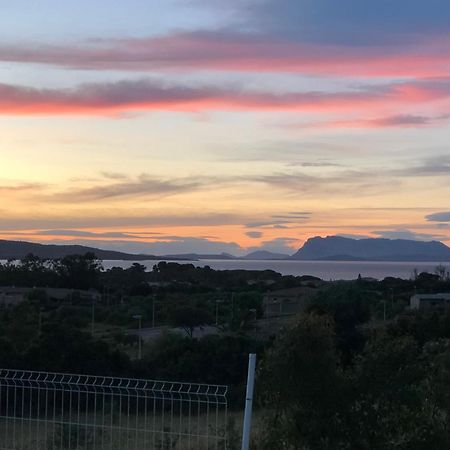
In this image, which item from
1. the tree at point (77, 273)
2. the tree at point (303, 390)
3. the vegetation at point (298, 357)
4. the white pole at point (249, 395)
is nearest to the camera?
the white pole at point (249, 395)

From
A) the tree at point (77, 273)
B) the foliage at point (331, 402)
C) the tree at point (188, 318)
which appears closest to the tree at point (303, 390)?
the foliage at point (331, 402)

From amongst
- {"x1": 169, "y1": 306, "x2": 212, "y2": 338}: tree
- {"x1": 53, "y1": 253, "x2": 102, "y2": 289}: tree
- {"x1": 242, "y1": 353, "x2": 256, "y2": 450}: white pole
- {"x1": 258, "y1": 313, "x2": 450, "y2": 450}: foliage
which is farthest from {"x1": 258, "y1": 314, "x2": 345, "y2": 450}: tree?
{"x1": 53, "y1": 253, "x2": 102, "y2": 289}: tree

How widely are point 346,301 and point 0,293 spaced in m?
33.8

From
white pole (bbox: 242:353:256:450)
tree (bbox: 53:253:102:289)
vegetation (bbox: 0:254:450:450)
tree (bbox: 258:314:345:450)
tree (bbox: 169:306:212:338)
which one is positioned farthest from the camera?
tree (bbox: 53:253:102:289)

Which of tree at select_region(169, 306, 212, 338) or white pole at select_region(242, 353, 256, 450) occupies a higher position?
white pole at select_region(242, 353, 256, 450)

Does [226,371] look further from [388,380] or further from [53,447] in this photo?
[388,380]

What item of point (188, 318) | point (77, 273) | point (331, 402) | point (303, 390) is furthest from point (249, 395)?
point (77, 273)

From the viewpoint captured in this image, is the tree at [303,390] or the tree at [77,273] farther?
the tree at [77,273]

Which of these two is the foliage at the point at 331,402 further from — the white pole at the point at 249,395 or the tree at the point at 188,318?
the tree at the point at 188,318

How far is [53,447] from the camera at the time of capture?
35.0 feet

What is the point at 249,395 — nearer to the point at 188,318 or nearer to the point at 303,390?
the point at 303,390

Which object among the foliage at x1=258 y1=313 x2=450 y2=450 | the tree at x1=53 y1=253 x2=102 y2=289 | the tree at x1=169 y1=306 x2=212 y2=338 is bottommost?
the tree at x1=169 y1=306 x2=212 y2=338

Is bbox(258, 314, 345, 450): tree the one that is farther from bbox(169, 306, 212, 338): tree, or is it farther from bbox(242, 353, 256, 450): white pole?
bbox(169, 306, 212, 338): tree

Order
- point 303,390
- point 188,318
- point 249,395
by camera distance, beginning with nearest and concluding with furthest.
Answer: point 249,395 → point 303,390 → point 188,318
